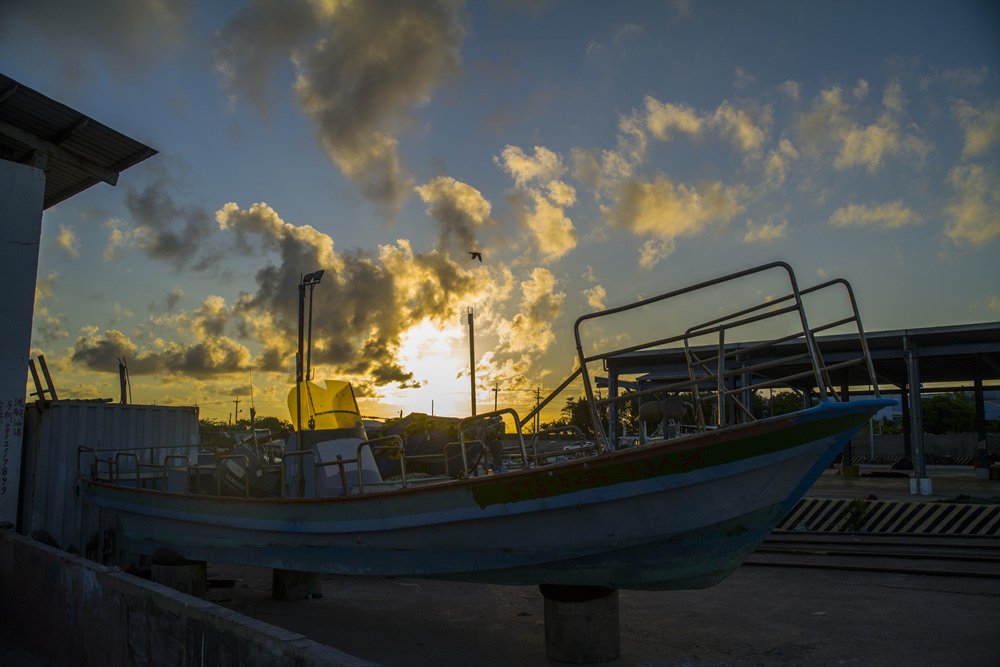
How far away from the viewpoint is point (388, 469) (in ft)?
38.9

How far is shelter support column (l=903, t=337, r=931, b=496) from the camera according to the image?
18.9 metres

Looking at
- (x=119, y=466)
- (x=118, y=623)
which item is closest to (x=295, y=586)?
(x=119, y=466)

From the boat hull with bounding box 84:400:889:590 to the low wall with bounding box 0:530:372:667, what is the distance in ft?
6.38

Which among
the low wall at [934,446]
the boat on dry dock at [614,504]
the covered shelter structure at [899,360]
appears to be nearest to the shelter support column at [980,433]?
the covered shelter structure at [899,360]

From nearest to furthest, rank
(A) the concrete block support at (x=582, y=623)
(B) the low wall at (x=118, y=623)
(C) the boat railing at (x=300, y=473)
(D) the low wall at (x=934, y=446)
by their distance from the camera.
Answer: (B) the low wall at (x=118, y=623), (A) the concrete block support at (x=582, y=623), (C) the boat railing at (x=300, y=473), (D) the low wall at (x=934, y=446)

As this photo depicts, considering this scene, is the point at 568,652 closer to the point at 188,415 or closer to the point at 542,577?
the point at 542,577

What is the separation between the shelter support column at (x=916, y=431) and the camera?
→ 62.1ft

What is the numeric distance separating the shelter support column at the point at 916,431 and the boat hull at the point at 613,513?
16.3m

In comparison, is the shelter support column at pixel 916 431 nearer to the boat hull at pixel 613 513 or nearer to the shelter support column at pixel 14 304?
the boat hull at pixel 613 513

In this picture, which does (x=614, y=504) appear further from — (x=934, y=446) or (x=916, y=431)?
(x=934, y=446)

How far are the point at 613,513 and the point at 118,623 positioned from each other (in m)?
3.97

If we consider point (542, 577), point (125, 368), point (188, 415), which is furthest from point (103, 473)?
point (542, 577)

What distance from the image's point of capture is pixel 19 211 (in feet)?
34.3

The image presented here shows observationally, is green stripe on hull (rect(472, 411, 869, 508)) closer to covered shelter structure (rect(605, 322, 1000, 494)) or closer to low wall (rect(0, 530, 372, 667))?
low wall (rect(0, 530, 372, 667))
